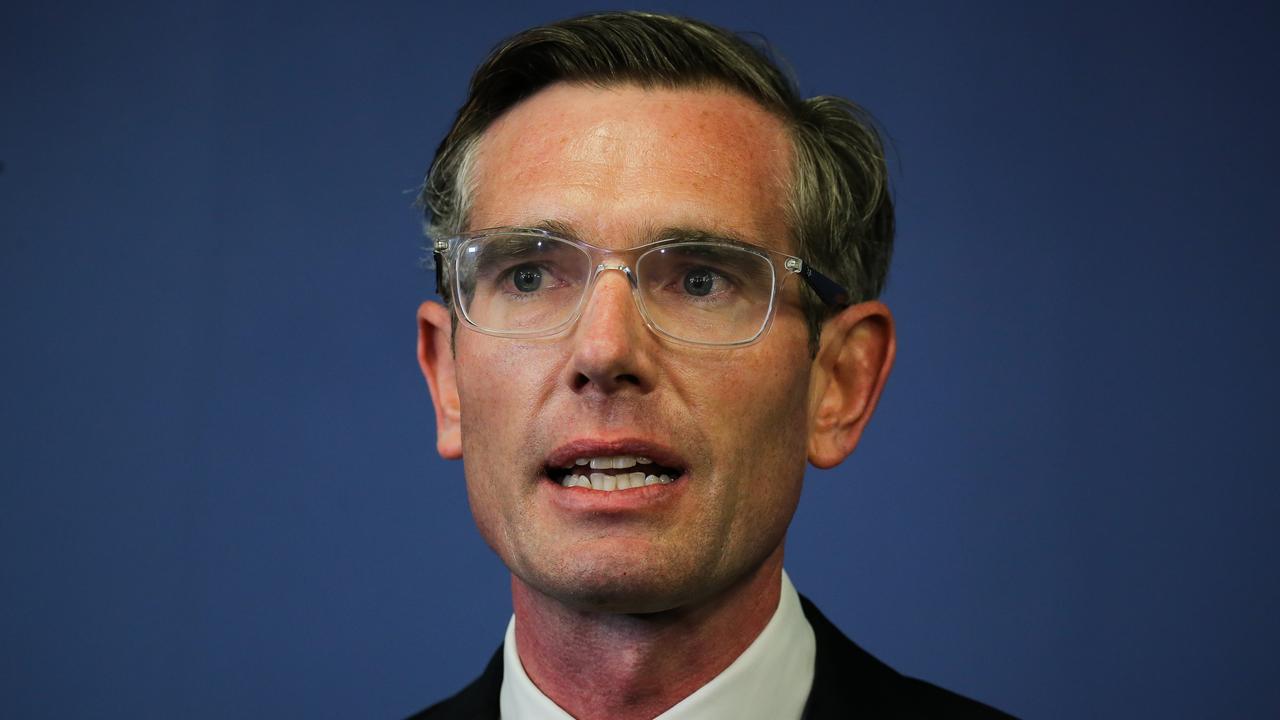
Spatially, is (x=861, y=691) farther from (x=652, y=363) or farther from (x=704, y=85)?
(x=704, y=85)

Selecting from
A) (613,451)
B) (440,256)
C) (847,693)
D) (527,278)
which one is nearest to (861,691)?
(847,693)

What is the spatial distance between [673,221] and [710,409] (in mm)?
306

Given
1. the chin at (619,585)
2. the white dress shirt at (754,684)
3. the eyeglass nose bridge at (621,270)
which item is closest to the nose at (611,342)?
the eyeglass nose bridge at (621,270)

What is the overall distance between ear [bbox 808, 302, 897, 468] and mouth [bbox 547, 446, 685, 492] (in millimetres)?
419

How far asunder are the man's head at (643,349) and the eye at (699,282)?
0.07 m

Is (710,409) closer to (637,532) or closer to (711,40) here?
(637,532)

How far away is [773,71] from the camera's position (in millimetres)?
2506

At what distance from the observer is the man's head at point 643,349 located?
2086mm

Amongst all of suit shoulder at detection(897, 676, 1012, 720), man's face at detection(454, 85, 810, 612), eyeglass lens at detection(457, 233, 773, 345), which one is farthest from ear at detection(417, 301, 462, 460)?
suit shoulder at detection(897, 676, 1012, 720)

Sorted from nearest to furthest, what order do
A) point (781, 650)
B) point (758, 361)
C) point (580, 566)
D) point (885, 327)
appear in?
point (580, 566) < point (758, 361) < point (781, 650) < point (885, 327)

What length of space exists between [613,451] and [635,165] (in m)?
0.47

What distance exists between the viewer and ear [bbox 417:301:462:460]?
98.7 inches

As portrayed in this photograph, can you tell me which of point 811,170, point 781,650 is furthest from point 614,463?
point 811,170

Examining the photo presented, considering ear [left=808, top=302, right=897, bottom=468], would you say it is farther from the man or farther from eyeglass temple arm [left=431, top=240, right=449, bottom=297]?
eyeglass temple arm [left=431, top=240, right=449, bottom=297]
